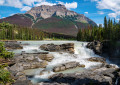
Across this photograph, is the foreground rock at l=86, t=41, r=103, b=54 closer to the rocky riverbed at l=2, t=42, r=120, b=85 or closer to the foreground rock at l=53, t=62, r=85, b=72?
the rocky riverbed at l=2, t=42, r=120, b=85

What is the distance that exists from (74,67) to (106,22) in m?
60.3

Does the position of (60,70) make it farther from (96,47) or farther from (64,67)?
(96,47)

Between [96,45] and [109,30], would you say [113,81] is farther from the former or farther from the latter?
[109,30]

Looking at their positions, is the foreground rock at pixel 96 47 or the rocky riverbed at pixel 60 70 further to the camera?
the foreground rock at pixel 96 47

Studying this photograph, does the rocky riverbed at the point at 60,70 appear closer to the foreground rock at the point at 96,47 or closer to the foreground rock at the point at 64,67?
the foreground rock at the point at 64,67

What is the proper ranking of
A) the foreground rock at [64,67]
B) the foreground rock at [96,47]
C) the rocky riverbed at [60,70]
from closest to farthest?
the rocky riverbed at [60,70] < the foreground rock at [64,67] < the foreground rock at [96,47]

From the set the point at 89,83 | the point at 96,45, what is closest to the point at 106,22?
the point at 96,45

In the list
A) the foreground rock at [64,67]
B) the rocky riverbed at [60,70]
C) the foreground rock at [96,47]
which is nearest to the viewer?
the rocky riverbed at [60,70]

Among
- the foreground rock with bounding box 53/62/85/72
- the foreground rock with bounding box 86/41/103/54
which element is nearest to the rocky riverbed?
the foreground rock with bounding box 53/62/85/72

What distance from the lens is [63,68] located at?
2548 centimetres

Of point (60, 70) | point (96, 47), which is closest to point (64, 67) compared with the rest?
point (60, 70)

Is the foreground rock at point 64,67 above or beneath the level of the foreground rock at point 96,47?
beneath

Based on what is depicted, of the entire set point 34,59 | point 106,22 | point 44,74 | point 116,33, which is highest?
point 106,22

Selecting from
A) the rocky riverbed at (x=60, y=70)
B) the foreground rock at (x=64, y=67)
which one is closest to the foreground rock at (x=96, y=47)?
the rocky riverbed at (x=60, y=70)
